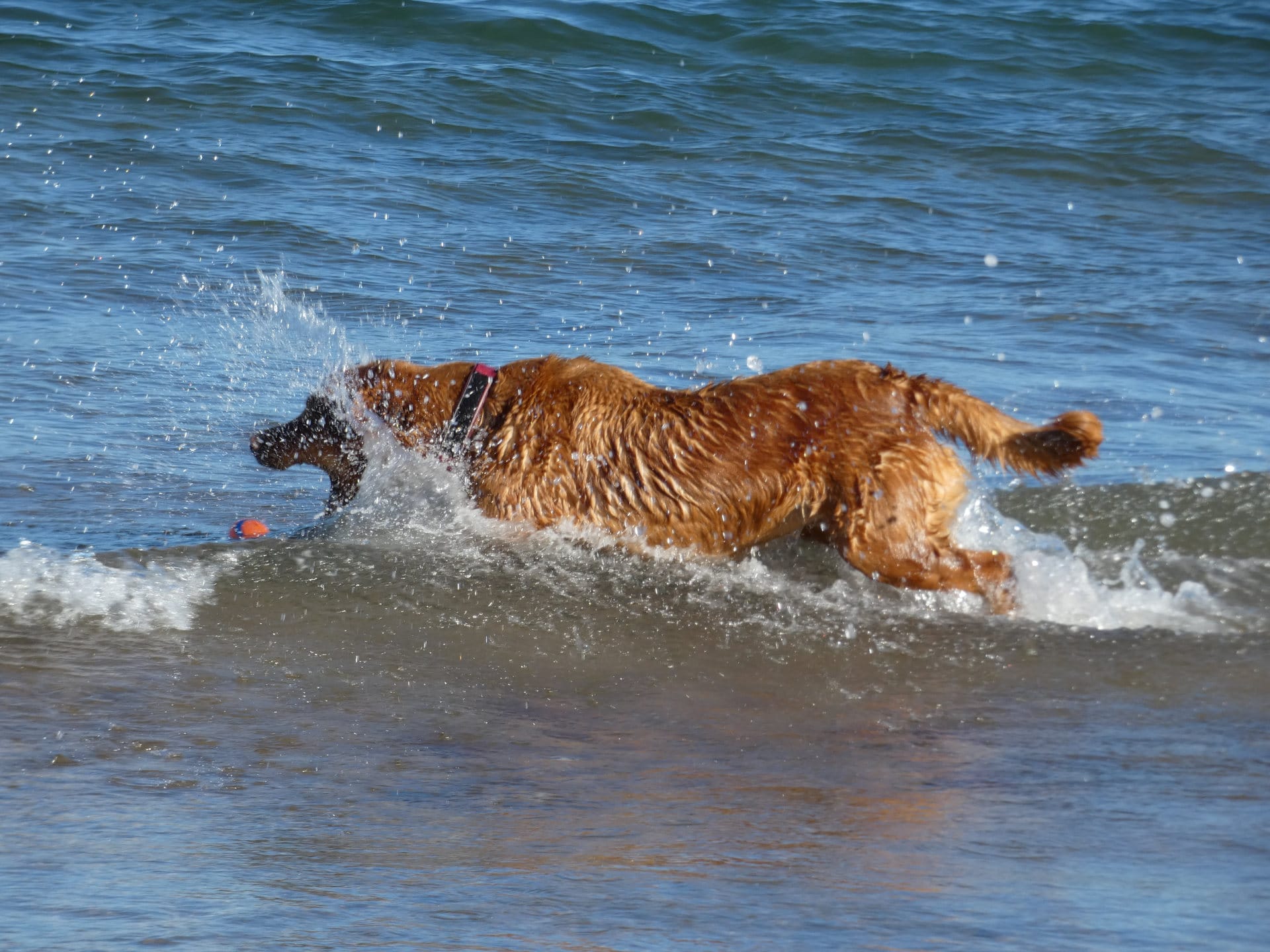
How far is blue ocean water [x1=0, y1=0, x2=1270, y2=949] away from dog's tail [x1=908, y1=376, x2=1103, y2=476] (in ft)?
1.59

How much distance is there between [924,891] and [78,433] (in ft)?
19.5

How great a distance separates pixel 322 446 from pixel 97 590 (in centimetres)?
125

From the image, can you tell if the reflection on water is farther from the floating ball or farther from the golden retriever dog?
the floating ball

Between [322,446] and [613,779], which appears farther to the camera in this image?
[322,446]

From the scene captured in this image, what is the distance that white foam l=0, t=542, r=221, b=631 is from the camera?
503cm

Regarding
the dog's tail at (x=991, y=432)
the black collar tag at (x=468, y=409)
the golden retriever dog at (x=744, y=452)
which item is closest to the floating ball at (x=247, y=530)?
the golden retriever dog at (x=744, y=452)

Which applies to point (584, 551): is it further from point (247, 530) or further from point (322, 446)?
point (247, 530)

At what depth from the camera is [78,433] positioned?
7.76 metres

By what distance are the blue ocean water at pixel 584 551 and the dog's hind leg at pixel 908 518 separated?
193 millimetres

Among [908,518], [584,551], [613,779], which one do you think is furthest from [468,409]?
[613,779]

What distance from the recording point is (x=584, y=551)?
5.73 meters

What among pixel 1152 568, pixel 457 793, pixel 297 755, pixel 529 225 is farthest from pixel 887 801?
pixel 529 225

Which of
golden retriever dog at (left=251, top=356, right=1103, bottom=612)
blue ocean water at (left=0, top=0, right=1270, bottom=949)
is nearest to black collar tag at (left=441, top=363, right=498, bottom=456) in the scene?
golden retriever dog at (left=251, top=356, right=1103, bottom=612)

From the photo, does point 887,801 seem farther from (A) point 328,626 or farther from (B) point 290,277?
(B) point 290,277
